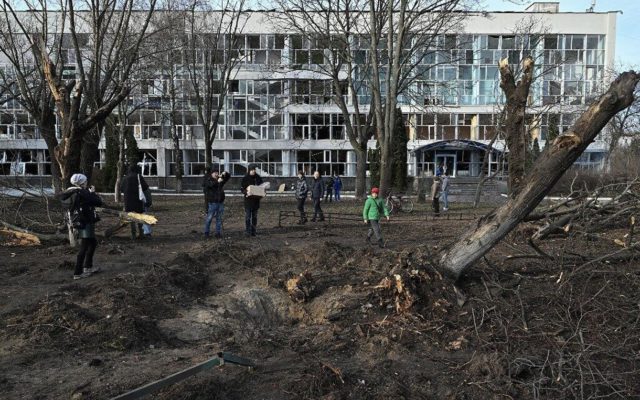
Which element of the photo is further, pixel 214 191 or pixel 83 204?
pixel 214 191

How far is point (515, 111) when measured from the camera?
8828mm

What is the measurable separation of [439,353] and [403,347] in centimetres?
37

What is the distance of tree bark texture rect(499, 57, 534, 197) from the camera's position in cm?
875

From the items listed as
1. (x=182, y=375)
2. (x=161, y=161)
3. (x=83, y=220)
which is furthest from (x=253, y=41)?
(x=182, y=375)

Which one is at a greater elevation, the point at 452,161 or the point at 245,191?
the point at 452,161

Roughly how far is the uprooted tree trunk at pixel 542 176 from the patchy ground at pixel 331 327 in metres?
0.41

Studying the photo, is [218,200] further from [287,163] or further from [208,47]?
[287,163]

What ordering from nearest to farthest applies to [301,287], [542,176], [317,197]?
1. [542,176]
2. [301,287]
3. [317,197]

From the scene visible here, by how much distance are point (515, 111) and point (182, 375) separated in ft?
22.8

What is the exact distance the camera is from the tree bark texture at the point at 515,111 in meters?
8.75

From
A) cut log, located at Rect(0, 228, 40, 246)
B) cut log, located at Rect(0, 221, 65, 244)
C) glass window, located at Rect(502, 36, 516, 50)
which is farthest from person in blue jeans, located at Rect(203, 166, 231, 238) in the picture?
glass window, located at Rect(502, 36, 516, 50)

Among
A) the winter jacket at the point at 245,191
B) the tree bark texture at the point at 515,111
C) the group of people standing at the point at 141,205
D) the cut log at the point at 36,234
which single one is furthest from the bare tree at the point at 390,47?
the cut log at the point at 36,234

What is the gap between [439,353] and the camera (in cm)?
543

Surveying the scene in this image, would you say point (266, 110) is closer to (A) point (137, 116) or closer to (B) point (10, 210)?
(A) point (137, 116)
